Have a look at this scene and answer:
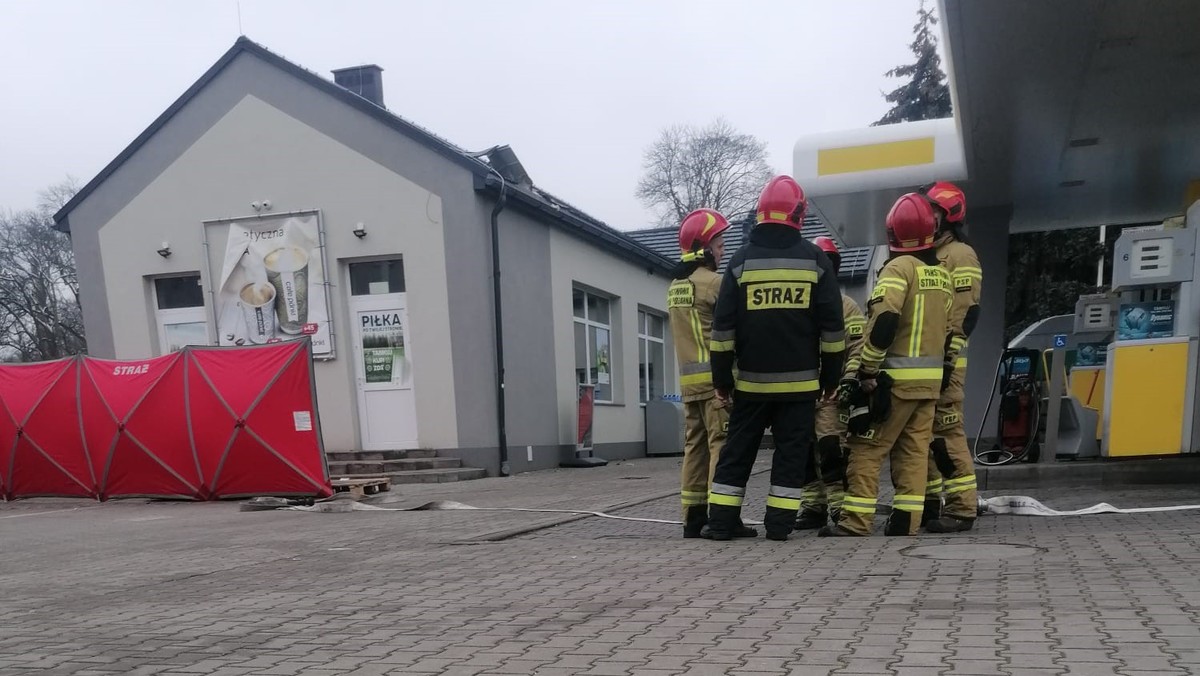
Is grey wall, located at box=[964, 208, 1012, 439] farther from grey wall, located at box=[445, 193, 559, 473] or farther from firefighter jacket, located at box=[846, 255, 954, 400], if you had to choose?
grey wall, located at box=[445, 193, 559, 473]

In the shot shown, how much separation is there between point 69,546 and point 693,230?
5795 mm

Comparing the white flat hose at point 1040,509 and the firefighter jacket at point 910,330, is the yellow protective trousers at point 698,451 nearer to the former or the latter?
the firefighter jacket at point 910,330

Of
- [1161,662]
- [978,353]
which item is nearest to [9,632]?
[1161,662]

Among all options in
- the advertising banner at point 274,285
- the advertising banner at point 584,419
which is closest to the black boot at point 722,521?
the advertising banner at point 274,285

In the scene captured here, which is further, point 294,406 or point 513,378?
point 513,378

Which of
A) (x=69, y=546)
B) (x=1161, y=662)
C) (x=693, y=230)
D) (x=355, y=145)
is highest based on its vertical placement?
(x=355, y=145)

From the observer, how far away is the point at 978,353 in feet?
33.7

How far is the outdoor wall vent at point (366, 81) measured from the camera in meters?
15.4

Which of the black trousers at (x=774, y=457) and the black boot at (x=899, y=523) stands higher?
the black trousers at (x=774, y=457)

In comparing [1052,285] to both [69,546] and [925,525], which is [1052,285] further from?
[69,546]

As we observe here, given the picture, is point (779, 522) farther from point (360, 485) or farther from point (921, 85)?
point (921, 85)

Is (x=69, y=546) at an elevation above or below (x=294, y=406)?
below

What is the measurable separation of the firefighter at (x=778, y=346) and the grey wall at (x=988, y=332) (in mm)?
5769

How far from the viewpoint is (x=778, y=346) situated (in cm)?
522
